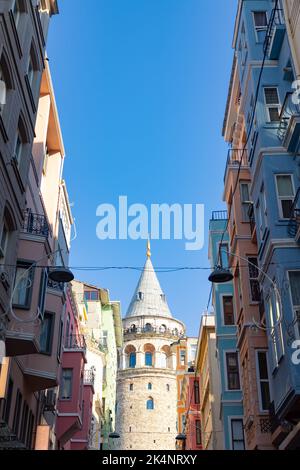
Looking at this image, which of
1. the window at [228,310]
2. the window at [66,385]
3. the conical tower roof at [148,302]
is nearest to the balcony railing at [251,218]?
the window at [228,310]

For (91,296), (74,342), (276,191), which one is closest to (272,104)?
(276,191)

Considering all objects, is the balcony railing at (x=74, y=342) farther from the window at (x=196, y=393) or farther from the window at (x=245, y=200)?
the window at (x=196, y=393)

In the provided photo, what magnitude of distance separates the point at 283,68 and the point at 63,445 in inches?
890

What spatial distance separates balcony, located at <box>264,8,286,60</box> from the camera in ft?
73.0

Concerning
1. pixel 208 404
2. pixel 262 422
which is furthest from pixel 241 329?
pixel 208 404

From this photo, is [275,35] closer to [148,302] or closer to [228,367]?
[228,367]

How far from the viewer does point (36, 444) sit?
26344 millimetres

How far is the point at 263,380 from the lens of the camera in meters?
23.9

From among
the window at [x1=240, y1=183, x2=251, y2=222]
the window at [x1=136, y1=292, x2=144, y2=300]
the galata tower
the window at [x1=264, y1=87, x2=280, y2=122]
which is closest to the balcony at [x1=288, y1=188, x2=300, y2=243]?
the window at [x1=264, y1=87, x2=280, y2=122]

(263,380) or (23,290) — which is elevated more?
(23,290)

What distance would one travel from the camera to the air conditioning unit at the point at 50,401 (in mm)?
28156

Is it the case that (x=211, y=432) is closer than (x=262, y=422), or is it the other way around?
(x=262, y=422)

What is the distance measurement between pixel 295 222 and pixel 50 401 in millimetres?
14205
